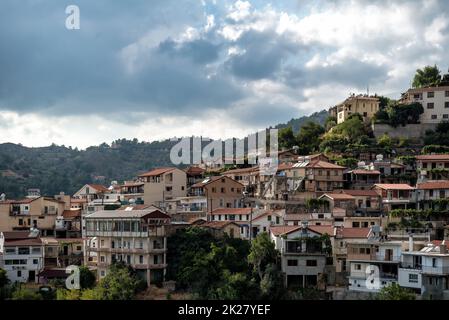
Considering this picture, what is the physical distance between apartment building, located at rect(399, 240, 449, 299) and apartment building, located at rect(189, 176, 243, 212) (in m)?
19.4

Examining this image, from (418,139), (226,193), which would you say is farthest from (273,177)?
(418,139)

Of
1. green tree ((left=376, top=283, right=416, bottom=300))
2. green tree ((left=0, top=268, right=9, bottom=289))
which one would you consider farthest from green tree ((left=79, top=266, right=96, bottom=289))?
green tree ((left=376, top=283, right=416, bottom=300))

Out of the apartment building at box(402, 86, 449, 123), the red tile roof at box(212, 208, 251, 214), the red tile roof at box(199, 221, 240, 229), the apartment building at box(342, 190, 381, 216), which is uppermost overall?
the apartment building at box(402, 86, 449, 123)

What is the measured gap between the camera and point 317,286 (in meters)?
49.4

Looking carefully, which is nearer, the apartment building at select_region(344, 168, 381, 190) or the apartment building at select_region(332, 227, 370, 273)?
the apartment building at select_region(332, 227, 370, 273)

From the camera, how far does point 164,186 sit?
67.6m

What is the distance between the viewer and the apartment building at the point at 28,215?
211 ft

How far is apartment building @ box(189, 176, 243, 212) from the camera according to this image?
63750 millimetres

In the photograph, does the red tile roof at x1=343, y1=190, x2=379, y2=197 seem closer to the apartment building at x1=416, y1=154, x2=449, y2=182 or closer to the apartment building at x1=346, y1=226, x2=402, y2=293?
the apartment building at x1=416, y1=154, x2=449, y2=182

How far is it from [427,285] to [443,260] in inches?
65.7

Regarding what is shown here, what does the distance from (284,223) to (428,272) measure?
12.8 meters

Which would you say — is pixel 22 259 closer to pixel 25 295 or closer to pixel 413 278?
pixel 25 295
